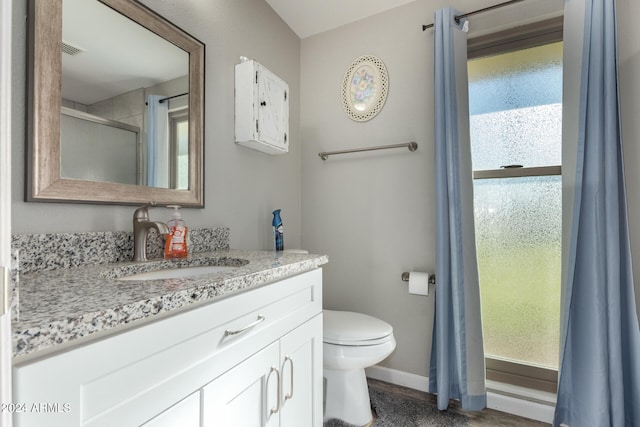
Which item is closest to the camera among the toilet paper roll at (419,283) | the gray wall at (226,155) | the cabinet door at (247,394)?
the cabinet door at (247,394)

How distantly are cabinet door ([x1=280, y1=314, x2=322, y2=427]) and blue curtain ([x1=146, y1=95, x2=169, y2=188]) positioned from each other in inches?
32.7

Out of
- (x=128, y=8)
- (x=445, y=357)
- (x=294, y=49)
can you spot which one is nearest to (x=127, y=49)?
(x=128, y=8)

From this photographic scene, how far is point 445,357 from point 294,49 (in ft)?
7.39

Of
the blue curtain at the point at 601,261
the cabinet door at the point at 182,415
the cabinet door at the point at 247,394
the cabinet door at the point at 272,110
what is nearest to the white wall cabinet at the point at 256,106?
the cabinet door at the point at 272,110

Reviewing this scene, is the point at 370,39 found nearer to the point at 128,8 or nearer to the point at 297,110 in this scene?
the point at 297,110

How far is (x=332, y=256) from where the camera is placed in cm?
222

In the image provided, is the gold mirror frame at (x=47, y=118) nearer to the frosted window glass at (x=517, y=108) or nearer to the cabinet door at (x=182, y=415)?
the cabinet door at (x=182, y=415)

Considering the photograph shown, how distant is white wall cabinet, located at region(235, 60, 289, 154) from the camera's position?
1.64 m

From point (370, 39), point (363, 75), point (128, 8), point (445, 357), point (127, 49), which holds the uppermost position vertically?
point (370, 39)

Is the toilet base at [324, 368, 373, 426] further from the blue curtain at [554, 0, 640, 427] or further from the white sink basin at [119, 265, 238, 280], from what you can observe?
the blue curtain at [554, 0, 640, 427]

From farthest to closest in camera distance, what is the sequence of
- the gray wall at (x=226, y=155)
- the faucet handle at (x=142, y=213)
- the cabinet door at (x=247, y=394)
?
the faucet handle at (x=142, y=213), the gray wall at (x=226, y=155), the cabinet door at (x=247, y=394)

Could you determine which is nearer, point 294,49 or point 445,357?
point 445,357

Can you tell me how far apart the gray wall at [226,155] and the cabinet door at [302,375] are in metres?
0.72

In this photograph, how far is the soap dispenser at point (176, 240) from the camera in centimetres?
123
